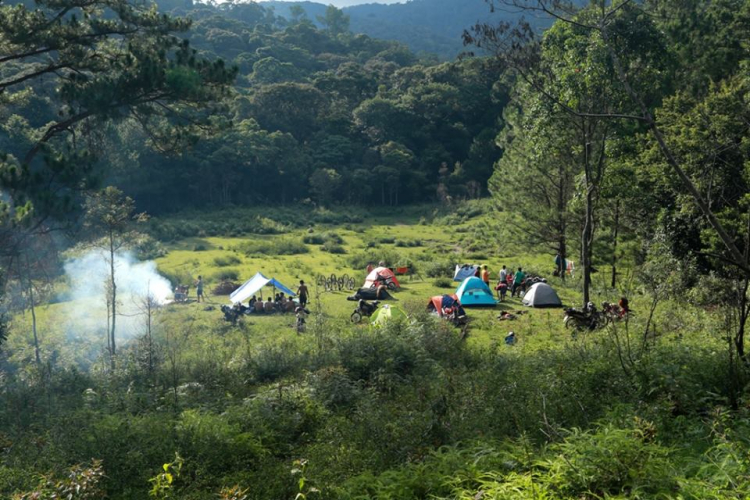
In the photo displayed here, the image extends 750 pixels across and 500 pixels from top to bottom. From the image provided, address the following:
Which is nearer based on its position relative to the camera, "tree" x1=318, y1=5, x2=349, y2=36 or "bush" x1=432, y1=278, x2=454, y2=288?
"bush" x1=432, y1=278, x2=454, y2=288

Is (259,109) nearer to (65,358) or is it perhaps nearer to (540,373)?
(65,358)

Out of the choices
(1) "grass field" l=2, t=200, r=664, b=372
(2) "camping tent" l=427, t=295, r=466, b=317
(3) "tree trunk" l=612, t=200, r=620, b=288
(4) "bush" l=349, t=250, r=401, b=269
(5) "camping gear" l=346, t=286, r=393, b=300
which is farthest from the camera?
(4) "bush" l=349, t=250, r=401, b=269

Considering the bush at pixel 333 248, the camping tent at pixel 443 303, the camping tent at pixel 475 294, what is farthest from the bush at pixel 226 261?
the camping tent at pixel 443 303

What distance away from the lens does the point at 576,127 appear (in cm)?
1741

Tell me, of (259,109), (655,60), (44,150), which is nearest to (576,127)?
(655,60)

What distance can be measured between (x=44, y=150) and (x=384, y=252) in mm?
19000

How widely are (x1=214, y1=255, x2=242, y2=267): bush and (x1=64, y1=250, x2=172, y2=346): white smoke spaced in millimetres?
3607

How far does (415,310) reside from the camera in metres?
16.5

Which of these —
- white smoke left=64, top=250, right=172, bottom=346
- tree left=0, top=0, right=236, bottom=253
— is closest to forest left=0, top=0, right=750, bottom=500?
tree left=0, top=0, right=236, bottom=253

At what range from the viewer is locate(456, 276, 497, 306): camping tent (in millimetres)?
19594

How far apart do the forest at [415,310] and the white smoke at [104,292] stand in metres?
0.16

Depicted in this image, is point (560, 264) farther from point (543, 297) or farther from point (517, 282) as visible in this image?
point (543, 297)

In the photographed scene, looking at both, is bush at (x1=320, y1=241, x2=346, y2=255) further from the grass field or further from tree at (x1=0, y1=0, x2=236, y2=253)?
tree at (x1=0, y1=0, x2=236, y2=253)

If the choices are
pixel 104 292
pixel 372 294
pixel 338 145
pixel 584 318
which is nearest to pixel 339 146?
pixel 338 145
